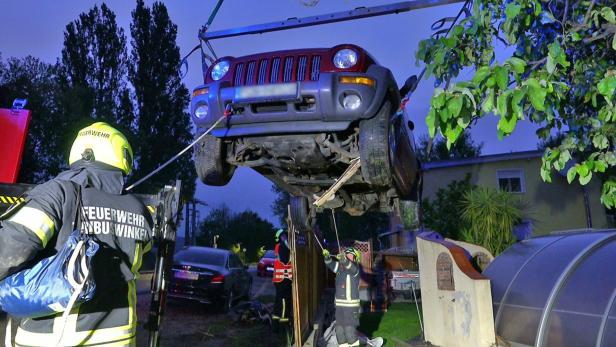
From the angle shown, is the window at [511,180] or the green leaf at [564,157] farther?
the window at [511,180]

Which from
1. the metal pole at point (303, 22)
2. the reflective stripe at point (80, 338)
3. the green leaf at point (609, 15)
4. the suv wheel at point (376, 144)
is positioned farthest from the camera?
the metal pole at point (303, 22)

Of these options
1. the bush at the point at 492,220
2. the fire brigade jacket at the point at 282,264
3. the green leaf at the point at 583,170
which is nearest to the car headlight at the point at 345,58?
the green leaf at the point at 583,170

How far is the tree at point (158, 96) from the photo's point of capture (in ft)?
82.6

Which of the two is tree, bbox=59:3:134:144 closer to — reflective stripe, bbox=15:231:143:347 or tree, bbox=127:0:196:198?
tree, bbox=127:0:196:198

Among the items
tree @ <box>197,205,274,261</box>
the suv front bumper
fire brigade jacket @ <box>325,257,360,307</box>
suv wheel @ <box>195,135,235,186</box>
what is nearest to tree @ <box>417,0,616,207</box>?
the suv front bumper

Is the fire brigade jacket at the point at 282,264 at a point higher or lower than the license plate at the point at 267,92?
lower

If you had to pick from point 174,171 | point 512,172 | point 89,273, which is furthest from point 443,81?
point 174,171

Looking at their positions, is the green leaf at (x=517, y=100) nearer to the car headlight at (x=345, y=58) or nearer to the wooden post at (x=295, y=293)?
the car headlight at (x=345, y=58)

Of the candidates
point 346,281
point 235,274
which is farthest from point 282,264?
point 235,274

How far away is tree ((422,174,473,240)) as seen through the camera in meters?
16.9

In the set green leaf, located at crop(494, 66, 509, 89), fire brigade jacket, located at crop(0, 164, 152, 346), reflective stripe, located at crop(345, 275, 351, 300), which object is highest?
green leaf, located at crop(494, 66, 509, 89)

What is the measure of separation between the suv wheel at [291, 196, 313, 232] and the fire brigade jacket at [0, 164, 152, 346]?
3621 millimetres

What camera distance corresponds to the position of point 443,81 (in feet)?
11.4

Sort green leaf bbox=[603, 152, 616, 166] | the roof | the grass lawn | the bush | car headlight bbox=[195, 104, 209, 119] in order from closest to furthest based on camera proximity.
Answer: green leaf bbox=[603, 152, 616, 166]
car headlight bbox=[195, 104, 209, 119]
the grass lawn
the bush
the roof
